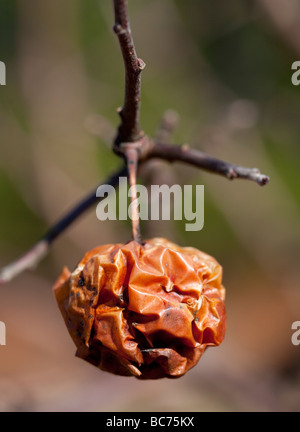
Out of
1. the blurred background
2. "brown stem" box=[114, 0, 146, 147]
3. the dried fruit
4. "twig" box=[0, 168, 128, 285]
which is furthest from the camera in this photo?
the blurred background

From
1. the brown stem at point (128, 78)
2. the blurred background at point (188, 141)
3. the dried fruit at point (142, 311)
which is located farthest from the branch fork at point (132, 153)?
the blurred background at point (188, 141)

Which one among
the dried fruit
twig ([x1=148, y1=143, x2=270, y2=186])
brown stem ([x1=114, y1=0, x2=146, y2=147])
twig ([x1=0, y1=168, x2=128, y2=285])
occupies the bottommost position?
the dried fruit

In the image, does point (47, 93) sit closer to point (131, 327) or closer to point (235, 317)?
point (131, 327)

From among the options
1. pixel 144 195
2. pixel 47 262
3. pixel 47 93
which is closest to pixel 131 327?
pixel 144 195

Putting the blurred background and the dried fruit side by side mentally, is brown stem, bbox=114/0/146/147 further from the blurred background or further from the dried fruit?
the blurred background

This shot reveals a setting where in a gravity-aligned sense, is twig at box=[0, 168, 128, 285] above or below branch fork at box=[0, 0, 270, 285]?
below

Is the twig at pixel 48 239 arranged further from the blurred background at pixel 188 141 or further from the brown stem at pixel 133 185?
the blurred background at pixel 188 141

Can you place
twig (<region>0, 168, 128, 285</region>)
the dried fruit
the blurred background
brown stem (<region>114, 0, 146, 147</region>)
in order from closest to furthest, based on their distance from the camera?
brown stem (<region>114, 0, 146, 147</region>) → the dried fruit → twig (<region>0, 168, 128, 285</region>) → the blurred background

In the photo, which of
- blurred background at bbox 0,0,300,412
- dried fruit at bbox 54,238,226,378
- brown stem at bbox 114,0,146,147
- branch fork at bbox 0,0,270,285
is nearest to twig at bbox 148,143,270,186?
branch fork at bbox 0,0,270,285
